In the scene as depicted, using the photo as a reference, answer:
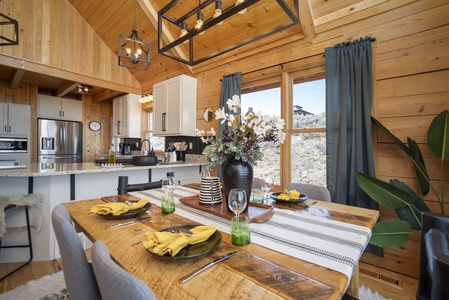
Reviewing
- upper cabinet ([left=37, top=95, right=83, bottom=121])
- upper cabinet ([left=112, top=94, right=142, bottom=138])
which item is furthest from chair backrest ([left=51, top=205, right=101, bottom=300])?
upper cabinet ([left=37, top=95, right=83, bottom=121])

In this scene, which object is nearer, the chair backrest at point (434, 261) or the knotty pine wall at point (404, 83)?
the chair backrest at point (434, 261)

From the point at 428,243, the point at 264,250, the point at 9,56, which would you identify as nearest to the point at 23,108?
the point at 9,56

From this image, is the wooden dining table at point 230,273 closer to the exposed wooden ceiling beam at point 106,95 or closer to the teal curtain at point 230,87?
the teal curtain at point 230,87

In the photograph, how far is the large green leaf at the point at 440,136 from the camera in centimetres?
160

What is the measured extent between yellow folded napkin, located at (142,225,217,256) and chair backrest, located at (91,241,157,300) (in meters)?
0.20

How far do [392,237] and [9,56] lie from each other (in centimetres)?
534

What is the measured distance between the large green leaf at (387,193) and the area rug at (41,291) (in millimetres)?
2565

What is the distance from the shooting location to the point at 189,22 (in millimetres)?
3182

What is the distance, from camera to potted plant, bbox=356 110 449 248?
5.33 ft

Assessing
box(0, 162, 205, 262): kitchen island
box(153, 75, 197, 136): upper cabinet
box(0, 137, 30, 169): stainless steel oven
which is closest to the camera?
box(0, 162, 205, 262): kitchen island

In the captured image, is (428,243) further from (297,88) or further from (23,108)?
(23,108)

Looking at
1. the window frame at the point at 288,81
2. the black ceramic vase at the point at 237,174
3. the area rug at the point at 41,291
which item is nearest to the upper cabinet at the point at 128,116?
the window frame at the point at 288,81

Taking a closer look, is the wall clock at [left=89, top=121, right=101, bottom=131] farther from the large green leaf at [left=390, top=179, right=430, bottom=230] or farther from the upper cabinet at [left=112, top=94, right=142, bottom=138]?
the large green leaf at [left=390, top=179, right=430, bottom=230]

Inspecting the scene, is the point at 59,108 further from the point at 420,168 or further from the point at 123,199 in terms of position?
the point at 420,168
